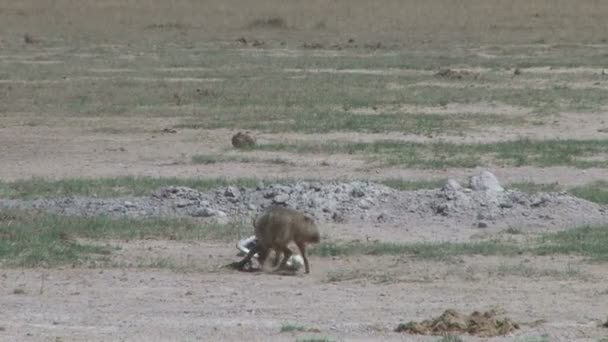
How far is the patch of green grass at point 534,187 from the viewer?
15613 millimetres

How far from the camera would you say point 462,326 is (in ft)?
28.9

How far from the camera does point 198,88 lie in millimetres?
27188

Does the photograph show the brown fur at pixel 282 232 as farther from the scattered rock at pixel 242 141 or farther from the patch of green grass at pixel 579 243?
the scattered rock at pixel 242 141

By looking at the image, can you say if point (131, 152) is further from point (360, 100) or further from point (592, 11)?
point (592, 11)

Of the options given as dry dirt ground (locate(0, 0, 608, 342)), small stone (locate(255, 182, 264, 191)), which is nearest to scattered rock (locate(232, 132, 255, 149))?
dry dirt ground (locate(0, 0, 608, 342))

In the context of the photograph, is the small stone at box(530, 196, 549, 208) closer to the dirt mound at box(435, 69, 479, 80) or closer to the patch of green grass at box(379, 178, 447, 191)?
the patch of green grass at box(379, 178, 447, 191)

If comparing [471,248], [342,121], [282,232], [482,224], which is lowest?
[342,121]

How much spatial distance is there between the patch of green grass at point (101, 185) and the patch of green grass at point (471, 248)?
3.32 metres

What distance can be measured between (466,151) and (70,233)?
7.67 meters

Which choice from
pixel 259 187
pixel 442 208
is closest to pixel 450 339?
pixel 442 208

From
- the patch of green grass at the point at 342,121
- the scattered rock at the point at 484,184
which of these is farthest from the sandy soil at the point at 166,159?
the scattered rock at the point at 484,184

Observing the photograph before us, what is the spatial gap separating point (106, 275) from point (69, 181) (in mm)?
5140

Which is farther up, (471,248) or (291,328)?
(291,328)

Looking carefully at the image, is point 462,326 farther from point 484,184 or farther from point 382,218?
point 484,184
